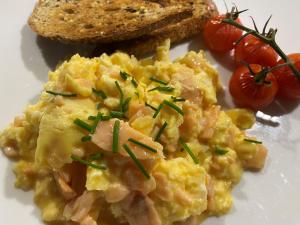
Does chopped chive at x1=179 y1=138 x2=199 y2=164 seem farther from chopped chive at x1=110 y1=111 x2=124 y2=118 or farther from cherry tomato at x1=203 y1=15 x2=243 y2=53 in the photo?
cherry tomato at x1=203 y1=15 x2=243 y2=53

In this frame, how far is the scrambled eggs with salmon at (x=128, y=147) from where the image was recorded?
93.4 inches

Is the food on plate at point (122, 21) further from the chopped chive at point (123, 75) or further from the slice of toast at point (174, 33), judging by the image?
A: the chopped chive at point (123, 75)

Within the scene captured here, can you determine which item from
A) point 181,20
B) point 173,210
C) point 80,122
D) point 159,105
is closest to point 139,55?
point 181,20

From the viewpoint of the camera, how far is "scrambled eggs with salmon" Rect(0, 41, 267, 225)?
2.37 metres

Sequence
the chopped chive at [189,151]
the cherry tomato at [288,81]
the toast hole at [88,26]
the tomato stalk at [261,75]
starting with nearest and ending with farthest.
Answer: the chopped chive at [189,151] → the tomato stalk at [261,75] → the cherry tomato at [288,81] → the toast hole at [88,26]

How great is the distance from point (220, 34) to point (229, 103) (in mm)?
535

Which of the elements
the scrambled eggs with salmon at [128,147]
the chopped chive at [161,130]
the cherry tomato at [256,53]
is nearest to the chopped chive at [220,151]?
the scrambled eggs with salmon at [128,147]

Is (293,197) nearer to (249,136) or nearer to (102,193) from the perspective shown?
(249,136)

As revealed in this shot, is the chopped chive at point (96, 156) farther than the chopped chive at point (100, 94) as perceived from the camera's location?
No

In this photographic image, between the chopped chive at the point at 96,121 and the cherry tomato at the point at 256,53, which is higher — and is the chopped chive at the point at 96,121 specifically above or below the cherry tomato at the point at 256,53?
above

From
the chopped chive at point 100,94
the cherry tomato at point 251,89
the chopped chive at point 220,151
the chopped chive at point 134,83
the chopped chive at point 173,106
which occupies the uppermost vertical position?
the chopped chive at point 100,94

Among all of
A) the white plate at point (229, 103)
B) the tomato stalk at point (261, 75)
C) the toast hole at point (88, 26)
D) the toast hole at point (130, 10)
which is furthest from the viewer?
the toast hole at point (130, 10)

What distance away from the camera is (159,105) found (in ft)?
8.40

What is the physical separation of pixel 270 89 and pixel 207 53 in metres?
0.61
